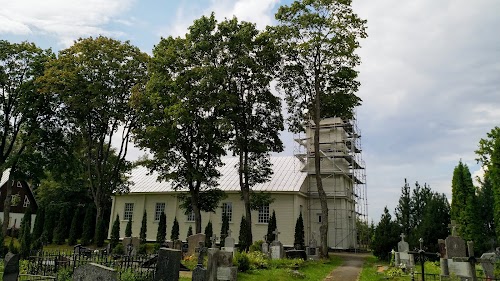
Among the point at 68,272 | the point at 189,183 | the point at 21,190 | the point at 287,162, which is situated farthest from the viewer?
the point at 21,190

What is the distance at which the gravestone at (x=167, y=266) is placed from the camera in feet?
30.5

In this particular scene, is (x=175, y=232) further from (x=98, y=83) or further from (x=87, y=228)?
(x=98, y=83)

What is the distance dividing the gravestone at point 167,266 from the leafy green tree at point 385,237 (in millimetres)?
17895

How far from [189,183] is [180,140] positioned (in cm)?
284

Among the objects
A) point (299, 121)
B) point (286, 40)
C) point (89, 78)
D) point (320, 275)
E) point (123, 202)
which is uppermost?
point (286, 40)

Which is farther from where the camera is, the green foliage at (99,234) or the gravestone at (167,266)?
the green foliage at (99,234)

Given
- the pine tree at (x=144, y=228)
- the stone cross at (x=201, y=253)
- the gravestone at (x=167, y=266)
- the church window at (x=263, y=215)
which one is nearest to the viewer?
the gravestone at (x=167, y=266)

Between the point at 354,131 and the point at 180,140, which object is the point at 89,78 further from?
the point at 354,131

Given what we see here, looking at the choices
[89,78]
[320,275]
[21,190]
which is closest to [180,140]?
[89,78]

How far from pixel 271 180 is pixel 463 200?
1381 cm

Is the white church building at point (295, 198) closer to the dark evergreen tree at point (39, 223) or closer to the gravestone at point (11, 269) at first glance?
the dark evergreen tree at point (39, 223)

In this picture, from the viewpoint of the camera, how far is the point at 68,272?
13250mm

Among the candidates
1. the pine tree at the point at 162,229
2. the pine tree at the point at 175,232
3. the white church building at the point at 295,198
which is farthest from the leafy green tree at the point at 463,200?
the pine tree at the point at 162,229

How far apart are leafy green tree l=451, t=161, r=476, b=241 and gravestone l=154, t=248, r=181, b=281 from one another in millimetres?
21969
